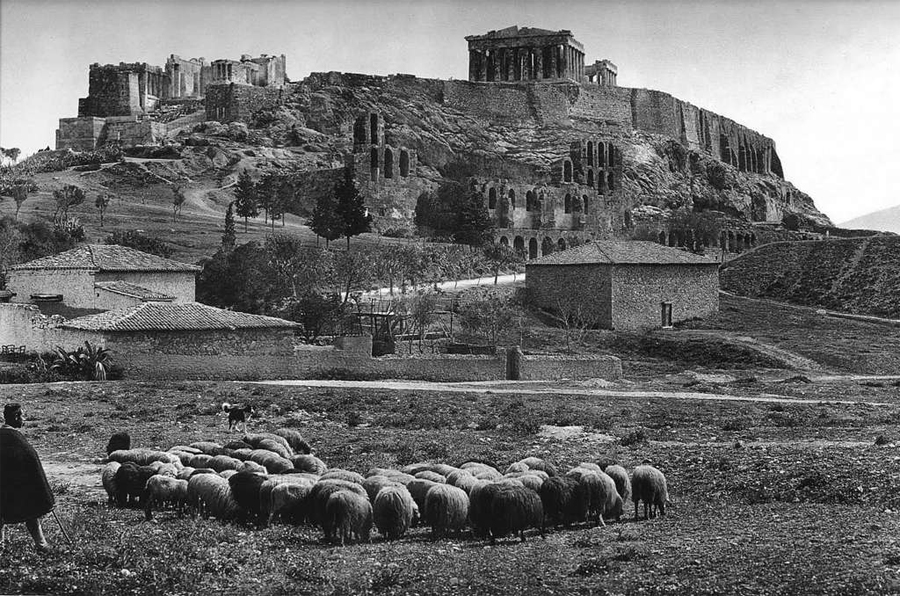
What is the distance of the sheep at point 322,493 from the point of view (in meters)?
15.0

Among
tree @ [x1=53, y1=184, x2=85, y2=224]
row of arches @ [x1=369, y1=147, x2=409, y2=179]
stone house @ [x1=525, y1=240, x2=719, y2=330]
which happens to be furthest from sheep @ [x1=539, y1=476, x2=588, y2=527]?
row of arches @ [x1=369, y1=147, x2=409, y2=179]

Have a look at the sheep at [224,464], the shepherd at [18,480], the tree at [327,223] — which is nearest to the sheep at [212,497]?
the sheep at [224,464]

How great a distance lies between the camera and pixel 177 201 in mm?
74312

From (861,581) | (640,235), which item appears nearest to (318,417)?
(861,581)

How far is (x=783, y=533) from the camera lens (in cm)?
1469

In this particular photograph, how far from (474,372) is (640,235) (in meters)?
60.2

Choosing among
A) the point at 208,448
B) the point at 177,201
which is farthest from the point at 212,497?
the point at 177,201

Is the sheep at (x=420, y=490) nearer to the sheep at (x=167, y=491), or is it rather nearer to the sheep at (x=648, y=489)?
the sheep at (x=648, y=489)

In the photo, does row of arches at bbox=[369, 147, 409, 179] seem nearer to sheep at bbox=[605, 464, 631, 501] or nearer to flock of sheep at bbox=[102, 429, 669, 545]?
flock of sheep at bbox=[102, 429, 669, 545]

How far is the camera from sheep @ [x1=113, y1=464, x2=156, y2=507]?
53.7ft

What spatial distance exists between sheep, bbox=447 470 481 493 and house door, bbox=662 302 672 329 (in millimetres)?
40165

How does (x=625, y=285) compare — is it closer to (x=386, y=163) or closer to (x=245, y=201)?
(x=245, y=201)

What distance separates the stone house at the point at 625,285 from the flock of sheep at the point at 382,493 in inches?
1436

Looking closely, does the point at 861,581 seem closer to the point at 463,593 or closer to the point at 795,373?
the point at 463,593
